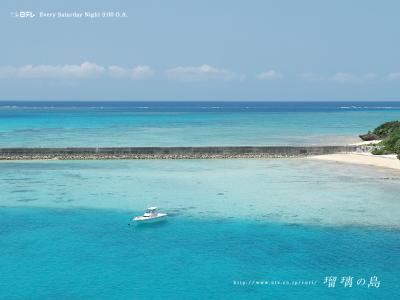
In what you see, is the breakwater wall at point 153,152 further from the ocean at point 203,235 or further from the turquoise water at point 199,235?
the turquoise water at point 199,235

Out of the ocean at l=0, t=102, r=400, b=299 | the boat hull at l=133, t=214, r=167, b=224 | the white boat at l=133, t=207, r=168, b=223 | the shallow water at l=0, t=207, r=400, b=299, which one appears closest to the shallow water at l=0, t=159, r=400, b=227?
the ocean at l=0, t=102, r=400, b=299

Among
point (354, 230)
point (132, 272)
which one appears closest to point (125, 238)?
point (132, 272)

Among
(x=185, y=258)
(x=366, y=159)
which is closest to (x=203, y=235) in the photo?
(x=185, y=258)

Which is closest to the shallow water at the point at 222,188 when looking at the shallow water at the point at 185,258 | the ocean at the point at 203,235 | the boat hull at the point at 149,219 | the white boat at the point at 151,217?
the ocean at the point at 203,235

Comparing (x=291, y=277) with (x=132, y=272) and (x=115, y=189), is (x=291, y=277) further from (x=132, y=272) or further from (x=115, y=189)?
(x=115, y=189)

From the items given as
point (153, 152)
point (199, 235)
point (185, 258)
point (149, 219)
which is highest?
point (153, 152)

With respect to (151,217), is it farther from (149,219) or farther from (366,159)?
(366,159)
